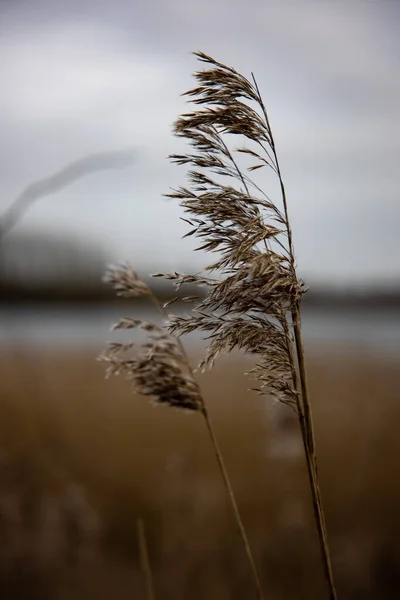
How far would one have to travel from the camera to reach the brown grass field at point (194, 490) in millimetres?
1686

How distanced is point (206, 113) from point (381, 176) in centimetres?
120

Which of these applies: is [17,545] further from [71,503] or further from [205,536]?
[205,536]

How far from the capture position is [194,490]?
1.94 meters

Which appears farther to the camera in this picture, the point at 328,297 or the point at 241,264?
the point at 328,297

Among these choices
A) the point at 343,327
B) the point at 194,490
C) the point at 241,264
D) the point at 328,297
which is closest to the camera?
the point at 241,264

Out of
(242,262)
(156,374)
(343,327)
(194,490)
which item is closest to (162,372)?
(156,374)

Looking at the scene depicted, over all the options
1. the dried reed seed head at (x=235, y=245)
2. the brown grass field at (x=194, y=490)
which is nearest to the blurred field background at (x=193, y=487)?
the brown grass field at (x=194, y=490)

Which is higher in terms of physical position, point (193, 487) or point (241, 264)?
point (241, 264)

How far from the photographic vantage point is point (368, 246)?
1.68 m

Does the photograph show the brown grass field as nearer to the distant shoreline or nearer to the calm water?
the calm water

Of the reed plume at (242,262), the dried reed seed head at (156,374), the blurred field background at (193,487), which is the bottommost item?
the blurred field background at (193,487)

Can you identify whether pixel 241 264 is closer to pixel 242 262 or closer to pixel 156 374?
pixel 242 262

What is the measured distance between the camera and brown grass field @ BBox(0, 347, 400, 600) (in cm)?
169

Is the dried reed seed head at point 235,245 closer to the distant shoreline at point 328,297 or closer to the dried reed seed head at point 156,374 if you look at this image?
the dried reed seed head at point 156,374
